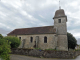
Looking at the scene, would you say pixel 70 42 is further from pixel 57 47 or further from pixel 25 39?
pixel 25 39

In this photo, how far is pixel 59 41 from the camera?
23688 mm

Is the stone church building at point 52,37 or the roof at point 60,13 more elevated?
the roof at point 60,13

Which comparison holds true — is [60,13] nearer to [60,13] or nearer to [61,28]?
[60,13]

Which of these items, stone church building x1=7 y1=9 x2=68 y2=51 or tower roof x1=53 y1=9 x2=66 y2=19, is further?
tower roof x1=53 y1=9 x2=66 y2=19

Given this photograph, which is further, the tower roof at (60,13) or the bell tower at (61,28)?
the tower roof at (60,13)

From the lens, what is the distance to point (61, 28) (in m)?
24.6

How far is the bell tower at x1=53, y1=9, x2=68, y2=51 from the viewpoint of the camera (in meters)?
23.0

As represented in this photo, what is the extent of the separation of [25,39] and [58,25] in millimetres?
12728

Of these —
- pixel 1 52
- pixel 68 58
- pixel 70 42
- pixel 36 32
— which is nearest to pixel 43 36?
pixel 36 32

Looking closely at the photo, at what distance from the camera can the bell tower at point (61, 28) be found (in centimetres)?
2301

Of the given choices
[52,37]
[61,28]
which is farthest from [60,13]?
[52,37]

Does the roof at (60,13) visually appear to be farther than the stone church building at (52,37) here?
Yes

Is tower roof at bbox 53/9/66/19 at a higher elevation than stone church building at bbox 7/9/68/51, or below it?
higher

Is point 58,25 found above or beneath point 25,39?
above
